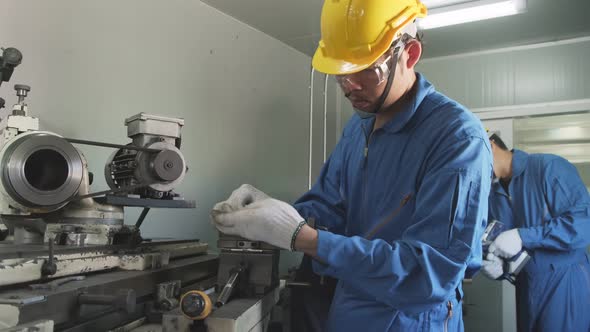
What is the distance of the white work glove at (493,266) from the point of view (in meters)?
2.09

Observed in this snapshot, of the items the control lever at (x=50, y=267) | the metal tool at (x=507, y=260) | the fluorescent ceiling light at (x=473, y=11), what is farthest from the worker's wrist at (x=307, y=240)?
the fluorescent ceiling light at (x=473, y=11)

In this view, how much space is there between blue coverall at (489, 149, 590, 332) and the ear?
136 cm

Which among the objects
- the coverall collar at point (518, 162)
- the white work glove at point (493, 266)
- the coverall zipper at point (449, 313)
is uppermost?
the coverall collar at point (518, 162)

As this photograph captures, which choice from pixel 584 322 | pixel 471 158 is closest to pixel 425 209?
pixel 471 158

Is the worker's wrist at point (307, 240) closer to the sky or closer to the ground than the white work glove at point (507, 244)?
closer to the sky

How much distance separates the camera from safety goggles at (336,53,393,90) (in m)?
1.07

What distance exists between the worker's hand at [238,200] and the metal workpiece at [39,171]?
13.6 inches

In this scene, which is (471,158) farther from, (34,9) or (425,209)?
(34,9)

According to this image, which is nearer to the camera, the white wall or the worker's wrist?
the worker's wrist

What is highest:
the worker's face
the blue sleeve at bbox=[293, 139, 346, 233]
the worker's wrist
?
the worker's face

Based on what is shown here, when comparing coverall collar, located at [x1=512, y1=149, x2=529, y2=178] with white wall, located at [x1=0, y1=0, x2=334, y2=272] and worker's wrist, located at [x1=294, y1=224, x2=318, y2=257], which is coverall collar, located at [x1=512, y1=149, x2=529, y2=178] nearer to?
white wall, located at [x1=0, y1=0, x2=334, y2=272]

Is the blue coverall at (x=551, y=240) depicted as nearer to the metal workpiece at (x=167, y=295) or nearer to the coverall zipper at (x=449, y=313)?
the coverall zipper at (x=449, y=313)

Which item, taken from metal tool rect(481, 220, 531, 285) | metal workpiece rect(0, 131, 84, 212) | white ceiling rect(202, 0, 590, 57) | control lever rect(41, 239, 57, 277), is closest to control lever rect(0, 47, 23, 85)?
metal workpiece rect(0, 131, 84, 212)

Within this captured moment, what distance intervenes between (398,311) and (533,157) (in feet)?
5.64
